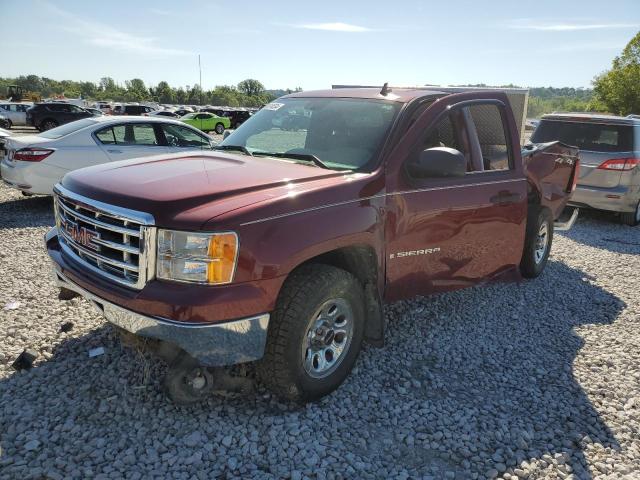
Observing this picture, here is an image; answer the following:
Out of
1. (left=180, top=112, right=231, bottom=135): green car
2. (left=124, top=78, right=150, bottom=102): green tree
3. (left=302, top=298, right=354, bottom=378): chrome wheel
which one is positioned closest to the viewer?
(left=302, top=298, right=354, bottom=378): chrome wheel

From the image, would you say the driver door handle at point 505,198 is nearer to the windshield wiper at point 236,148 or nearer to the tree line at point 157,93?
the windshield wiper at point 236,148

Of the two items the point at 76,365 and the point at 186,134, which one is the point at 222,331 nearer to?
the point at 76,365

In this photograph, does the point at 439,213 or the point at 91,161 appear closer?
the point at 439,213

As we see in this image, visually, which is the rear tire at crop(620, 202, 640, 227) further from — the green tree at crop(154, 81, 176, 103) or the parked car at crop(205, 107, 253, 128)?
the green tree at crop(154, 81, 176, 103)

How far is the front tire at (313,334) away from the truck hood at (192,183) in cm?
57

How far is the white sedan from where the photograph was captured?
771cm

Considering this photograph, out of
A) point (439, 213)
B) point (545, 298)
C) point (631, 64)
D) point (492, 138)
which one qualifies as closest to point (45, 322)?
point (439, 213)

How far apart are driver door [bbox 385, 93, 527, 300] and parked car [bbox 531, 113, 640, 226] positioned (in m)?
4.75

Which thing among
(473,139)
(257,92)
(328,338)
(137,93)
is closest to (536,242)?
(473,139)

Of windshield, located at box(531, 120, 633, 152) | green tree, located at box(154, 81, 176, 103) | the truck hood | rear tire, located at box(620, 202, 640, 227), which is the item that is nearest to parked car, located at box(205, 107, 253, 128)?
windshield, located at box(531, 120, 633, 152)

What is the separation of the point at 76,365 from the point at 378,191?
8.03 ft

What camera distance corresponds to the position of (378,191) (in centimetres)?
332

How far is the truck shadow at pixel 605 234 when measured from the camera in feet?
26.0

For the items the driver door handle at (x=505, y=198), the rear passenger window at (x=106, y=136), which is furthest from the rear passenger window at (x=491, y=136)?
the rear passenger window at (x=106, y=136)
